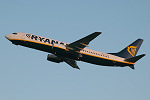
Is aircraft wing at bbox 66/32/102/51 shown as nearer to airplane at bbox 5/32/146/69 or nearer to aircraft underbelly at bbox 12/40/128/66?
airplane at bbox 5/32/146/69

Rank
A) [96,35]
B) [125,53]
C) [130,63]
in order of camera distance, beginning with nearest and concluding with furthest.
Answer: [96,35] → [130,63] → [125,53]

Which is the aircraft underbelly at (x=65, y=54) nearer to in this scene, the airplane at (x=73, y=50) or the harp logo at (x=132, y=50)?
the airplane at (x=73, y=50)

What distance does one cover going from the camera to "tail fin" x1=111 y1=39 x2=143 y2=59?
2936 inches

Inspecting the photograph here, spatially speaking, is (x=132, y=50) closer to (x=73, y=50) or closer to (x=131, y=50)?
(x=131, y=50)

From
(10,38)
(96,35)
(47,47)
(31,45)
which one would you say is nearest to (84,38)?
(96,35)

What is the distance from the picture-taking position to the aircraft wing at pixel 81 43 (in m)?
61.7

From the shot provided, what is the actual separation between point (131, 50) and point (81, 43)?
19309mm

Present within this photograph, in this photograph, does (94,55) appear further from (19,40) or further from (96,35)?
(19,40)

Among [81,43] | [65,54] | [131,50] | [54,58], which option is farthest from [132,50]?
[54,58]

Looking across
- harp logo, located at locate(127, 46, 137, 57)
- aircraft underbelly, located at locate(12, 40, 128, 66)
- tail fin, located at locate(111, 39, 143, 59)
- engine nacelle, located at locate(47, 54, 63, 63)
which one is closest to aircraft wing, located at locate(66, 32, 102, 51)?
aircraft underbelly, located at locate(12, 40, 128, 66)

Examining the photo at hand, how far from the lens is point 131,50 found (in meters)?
76.4

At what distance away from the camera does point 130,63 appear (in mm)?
69625

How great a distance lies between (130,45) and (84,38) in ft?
67.8

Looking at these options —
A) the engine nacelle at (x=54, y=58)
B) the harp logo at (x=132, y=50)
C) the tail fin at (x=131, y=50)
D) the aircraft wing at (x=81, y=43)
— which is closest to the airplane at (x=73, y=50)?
the aircraft wing at (x=81, y=43)
